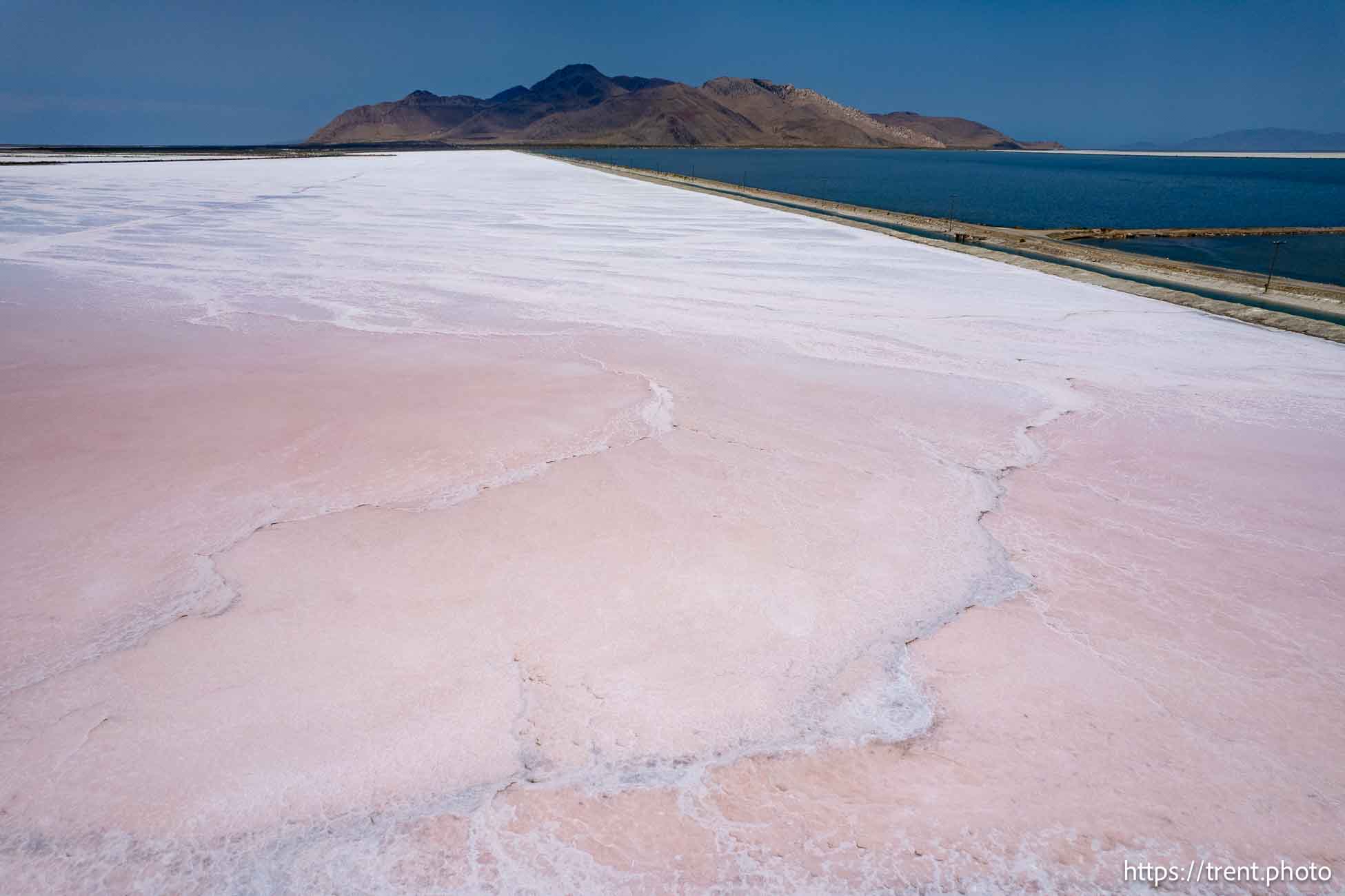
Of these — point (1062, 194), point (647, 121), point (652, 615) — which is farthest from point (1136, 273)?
point (647, 121)

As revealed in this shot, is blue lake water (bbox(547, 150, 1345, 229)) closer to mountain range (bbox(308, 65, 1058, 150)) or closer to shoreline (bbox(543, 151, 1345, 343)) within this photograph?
shoreline (bbox(543, 151, 1345, 343))

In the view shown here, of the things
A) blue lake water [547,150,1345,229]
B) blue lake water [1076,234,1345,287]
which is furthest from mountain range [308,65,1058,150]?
blue lake water [1076,234,1345,287]

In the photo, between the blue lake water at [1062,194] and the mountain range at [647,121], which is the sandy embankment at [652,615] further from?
the mountain range at [647,121]

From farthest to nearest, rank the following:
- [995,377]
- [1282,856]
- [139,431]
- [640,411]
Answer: [995,377] → [640,411] → [139,431] → [1282,856]

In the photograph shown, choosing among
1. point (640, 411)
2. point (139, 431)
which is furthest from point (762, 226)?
point (139, 431)

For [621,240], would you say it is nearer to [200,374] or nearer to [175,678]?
[200,374]

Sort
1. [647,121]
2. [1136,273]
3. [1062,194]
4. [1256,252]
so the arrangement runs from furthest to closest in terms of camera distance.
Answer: [647,121], [1062,194], [1256,252], [1136,273]

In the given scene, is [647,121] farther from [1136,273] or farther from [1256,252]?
[1136,273]
